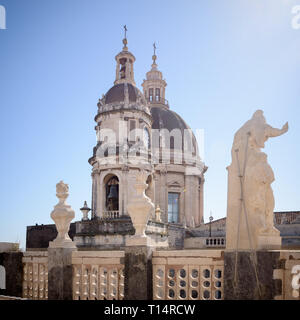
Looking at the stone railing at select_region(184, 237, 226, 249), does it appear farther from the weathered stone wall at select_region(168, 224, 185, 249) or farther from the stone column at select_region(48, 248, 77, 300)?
the stone column at select_region(48, 248, 77, 300)

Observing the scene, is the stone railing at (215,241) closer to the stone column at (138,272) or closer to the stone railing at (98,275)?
the stone railing at (98,275)

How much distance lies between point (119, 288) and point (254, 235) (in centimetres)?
297

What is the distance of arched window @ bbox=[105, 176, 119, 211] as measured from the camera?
86.4 ft

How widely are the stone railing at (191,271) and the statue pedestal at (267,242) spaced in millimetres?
686

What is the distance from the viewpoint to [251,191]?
6.86 meters

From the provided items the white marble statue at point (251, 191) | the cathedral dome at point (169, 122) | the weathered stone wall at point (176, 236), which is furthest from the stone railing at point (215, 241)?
A: the white marble statue at point (251, 191)

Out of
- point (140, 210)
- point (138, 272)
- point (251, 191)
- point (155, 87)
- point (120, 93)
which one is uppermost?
point (155, 87)

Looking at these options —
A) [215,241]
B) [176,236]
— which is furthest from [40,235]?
[215,241]

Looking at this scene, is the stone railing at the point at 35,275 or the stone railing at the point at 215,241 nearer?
the stone railing at the point at 35,275

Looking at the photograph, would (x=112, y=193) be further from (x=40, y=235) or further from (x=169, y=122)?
(x=169, y=122)

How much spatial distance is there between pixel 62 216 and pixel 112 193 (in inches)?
696

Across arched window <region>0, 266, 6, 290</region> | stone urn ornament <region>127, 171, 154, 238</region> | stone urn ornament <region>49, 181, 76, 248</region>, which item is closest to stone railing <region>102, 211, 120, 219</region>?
arched window <region>0, 266, 6, 290</region>

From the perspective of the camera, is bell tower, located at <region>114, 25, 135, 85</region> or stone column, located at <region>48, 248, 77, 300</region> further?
bell tower, located at <region>114, 25, 135, 85</region>

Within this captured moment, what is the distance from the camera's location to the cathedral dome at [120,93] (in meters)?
27.5
